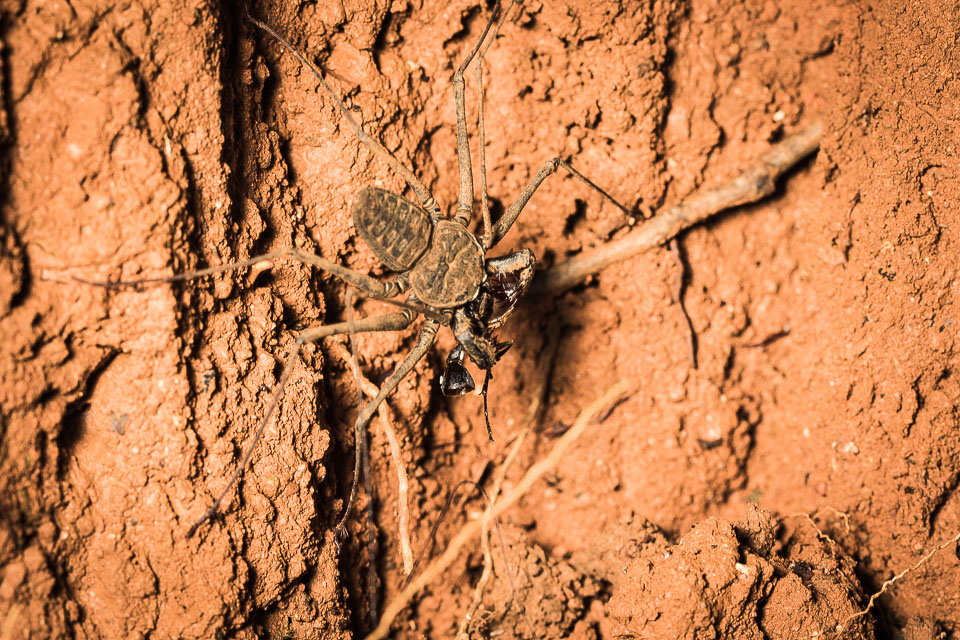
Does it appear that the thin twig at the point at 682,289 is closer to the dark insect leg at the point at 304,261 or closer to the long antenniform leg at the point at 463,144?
the long antenniform leg at the point at 463,144

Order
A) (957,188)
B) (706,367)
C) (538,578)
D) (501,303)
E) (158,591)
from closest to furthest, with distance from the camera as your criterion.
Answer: (158,591)
(957,188)
(501,303)
(538,578)
(706,367)

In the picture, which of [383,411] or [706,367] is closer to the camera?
[383,411]

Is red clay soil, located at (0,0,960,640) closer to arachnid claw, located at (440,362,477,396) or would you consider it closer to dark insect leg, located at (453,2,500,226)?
dark insect leg, located at (453,2,500,226)

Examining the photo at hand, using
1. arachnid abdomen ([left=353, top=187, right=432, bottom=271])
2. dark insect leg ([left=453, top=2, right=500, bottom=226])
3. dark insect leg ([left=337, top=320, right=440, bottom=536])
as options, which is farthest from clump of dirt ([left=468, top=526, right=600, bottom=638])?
dark insect leg ([left=453, top=2, right=500, bottom=226])

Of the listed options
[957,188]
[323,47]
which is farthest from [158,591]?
[957,188]

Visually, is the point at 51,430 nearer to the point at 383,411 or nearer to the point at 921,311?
the point at 383,411
